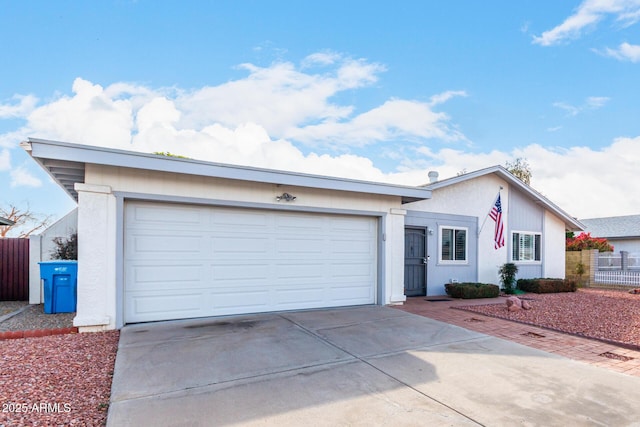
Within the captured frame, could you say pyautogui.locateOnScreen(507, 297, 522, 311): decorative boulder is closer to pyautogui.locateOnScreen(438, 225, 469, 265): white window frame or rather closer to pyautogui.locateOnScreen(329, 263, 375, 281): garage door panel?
pyautogui.locateOnScreen(438, 225, 469, 265): white window frame

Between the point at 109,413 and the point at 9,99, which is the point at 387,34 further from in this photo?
the point at 9,99

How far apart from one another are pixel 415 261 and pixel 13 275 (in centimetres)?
1097

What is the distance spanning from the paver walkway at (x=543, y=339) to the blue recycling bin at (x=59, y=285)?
7106 mm

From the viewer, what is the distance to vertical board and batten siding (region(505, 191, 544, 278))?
1284cm

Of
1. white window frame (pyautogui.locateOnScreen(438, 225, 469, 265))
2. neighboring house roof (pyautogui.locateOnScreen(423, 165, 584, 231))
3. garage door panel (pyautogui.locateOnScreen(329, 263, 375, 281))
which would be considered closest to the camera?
garage door panel (pyautogui.locateOnScreen(329, 263, 375, 281))

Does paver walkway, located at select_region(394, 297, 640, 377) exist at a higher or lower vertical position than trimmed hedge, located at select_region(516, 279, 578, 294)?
higher

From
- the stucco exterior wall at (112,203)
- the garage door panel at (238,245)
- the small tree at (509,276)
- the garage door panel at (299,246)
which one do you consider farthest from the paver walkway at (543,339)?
the small tree at (509,276)

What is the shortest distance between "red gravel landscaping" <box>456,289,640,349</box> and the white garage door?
120 inches

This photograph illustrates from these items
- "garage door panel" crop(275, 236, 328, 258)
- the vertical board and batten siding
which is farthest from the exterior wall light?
the vertical board and batten siding

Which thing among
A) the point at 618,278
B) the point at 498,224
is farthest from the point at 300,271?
the point at 618,278

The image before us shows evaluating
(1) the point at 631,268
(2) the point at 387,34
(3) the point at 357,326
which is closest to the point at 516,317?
(3) the point at 357,326

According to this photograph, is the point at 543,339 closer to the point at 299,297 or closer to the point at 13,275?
the point at 299,297

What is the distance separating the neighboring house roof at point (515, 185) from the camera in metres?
10.7

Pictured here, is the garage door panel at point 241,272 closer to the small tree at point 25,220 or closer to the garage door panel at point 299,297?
the garage door panel at point 299,297
